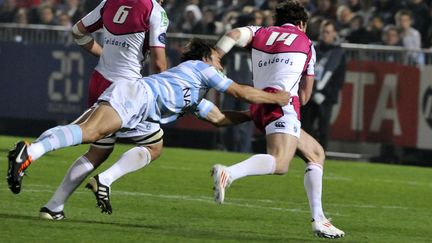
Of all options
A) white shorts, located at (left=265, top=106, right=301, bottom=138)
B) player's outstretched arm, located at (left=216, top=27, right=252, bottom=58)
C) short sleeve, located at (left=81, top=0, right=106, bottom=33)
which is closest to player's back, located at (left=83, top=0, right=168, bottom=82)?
short sleeve, located at (left=81, top=0, right=106, bottom=33)

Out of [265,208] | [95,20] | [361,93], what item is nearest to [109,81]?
[95,20]

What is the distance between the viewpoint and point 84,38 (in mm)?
12445

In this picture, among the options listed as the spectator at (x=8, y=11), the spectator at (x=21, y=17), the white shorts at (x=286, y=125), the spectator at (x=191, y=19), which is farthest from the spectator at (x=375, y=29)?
the white shorts at (x=286, y=125)

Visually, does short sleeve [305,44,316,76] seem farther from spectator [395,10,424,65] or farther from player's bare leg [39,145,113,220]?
spectator [395,10,424,65]

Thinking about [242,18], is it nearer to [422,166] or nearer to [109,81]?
[422,166]

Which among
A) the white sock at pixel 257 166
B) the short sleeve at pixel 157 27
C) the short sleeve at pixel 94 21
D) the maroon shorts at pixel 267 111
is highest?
the short sleeve at pixel 157 27

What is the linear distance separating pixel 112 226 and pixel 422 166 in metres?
11.5

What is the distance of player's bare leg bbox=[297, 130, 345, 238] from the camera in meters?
10.9

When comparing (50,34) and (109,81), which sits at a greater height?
(109,81)

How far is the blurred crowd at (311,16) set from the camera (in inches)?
897

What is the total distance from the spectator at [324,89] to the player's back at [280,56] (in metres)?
10.0

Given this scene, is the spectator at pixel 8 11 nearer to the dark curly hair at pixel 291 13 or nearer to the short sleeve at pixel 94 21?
the short sleeve at pixel 94 21

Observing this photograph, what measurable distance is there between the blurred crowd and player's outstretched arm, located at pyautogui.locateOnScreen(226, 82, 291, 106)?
38.2ft

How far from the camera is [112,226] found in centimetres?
1087
